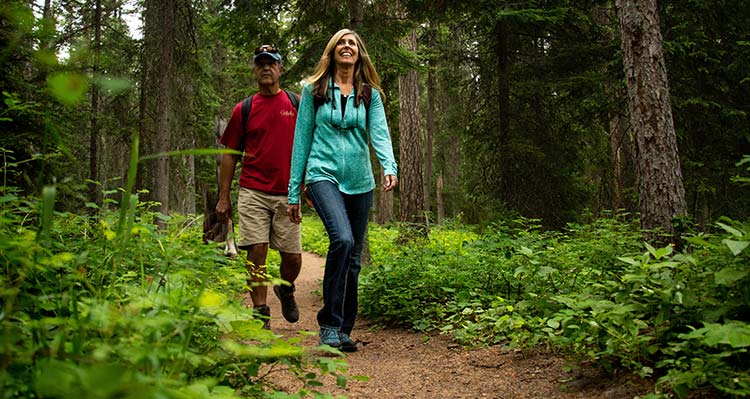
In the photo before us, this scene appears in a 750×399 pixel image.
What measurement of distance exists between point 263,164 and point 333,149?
100 cm

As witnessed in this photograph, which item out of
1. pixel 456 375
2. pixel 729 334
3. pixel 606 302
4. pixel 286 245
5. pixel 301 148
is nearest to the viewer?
pixel 729 334

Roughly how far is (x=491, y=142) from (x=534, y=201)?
1614 millimetres

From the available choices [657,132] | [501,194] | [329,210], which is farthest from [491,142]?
[329,210]

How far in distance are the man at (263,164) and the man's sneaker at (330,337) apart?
32.4 inches

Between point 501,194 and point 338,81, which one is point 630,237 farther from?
point 501,194

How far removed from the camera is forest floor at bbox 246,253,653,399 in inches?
125

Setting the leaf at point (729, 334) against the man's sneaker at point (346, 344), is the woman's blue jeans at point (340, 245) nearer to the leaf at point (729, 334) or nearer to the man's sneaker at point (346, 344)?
the man's sneaker at point (346, 344)

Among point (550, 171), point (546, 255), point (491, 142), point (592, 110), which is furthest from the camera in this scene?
point (491, 142)

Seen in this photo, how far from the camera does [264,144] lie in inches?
197

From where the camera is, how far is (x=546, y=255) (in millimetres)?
4727

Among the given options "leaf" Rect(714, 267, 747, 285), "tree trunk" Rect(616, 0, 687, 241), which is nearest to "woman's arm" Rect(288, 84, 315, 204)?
"leaf" Rect(714, 267, 747, 285)

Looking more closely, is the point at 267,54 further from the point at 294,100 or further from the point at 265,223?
the point at 265,223

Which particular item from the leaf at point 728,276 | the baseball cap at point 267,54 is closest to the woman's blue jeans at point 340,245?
the baseball cap at point 267,54

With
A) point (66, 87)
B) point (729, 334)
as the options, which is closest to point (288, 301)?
point (729, 334)
